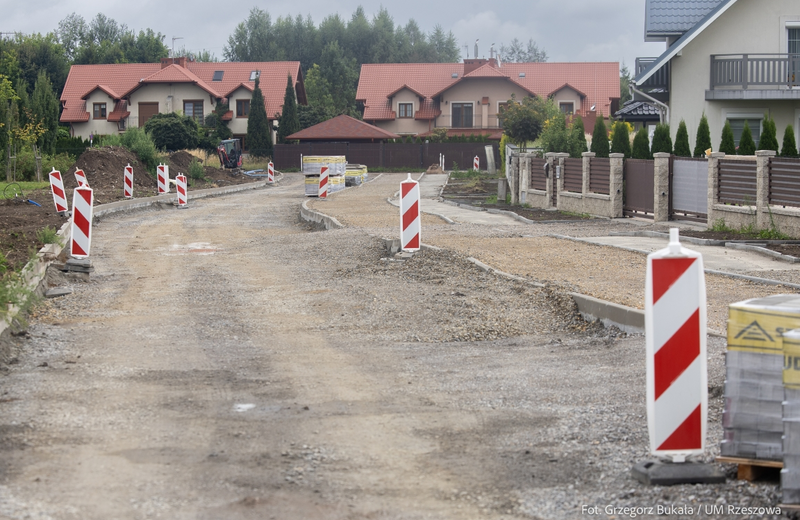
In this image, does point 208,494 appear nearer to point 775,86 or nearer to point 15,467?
point 15,467

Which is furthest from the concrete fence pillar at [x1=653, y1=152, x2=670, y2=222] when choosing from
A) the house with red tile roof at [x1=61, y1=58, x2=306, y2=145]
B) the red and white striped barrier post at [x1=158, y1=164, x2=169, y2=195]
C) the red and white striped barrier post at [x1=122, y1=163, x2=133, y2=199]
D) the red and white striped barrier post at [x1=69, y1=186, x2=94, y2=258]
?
the house with red tile roof at [x1=61, y1=58, x2=306, y2=145]

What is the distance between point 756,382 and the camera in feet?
15.0

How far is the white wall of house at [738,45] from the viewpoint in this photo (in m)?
26.2

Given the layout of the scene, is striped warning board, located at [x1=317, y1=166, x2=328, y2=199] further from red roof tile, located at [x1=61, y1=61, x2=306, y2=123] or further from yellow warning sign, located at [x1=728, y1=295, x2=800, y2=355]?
red roof tile, located at [x1=61, y1=61, x2=306, y2=123]

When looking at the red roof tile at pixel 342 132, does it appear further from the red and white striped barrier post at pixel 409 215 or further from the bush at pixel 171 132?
the red and white striped barrier post at pixel 409 215

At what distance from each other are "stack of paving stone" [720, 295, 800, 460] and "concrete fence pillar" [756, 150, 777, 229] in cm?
1388

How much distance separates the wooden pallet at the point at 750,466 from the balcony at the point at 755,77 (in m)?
22.8

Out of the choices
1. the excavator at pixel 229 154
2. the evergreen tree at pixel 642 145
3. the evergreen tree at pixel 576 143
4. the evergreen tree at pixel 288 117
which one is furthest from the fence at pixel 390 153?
the evergreen tree at pixel 642 145

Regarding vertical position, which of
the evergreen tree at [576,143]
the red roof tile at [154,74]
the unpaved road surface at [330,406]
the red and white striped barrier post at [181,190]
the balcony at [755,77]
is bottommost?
the unpaved road surface at [330,406]

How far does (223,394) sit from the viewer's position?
676 cm

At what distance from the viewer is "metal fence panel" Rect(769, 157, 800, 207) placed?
55.1ft

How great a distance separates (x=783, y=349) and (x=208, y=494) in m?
2.90

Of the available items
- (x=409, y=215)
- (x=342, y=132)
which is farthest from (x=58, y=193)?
(x=342, y=132)

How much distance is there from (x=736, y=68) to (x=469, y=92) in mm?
47653
